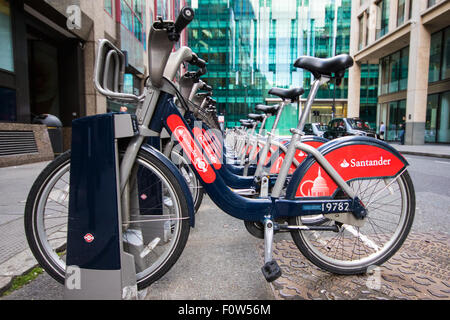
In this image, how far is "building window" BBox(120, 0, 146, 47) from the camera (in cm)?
1602

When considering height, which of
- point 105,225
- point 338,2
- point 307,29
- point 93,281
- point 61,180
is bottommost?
point 93,281

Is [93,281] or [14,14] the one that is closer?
[93,281]

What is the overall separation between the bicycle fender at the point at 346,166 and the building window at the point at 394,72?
1038 inches

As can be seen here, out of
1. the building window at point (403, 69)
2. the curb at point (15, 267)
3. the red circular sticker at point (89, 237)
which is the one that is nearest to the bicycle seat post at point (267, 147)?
the red circular sticker at point (89, 237)

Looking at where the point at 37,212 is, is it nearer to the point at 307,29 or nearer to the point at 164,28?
the point at 164,28

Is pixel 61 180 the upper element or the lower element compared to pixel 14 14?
lower

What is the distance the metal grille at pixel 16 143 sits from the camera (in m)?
7.64

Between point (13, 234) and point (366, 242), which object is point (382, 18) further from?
point (13, 234)

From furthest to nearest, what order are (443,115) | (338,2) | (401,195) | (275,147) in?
1. (338,2)
2. (443,115)
3. (275,147)
4. (401,195)

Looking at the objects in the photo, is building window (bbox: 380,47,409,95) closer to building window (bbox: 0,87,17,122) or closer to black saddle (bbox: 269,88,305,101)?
black saddle (bbox: 269,88,305,101)
